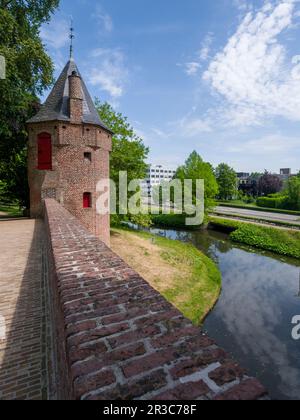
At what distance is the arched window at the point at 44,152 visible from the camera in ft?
47.7

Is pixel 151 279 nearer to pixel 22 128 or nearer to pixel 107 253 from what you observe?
pixel 107 253

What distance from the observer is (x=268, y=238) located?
24219mm

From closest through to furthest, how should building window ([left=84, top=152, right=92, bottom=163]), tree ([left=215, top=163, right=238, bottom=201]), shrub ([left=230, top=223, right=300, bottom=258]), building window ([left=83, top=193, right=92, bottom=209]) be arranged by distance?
building window ([left=84, top=152, right=92, bottom=163]) < building window ([left=83, top=193, right=92, bottom=209]) < shrub ([left=230, top=223, right=300, bottom=258]) < tree ([left=215, top=163, right=238, bottom=201])

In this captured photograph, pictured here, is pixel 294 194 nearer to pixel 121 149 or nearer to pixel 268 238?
pixel 268 238

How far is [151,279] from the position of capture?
14.0 metres

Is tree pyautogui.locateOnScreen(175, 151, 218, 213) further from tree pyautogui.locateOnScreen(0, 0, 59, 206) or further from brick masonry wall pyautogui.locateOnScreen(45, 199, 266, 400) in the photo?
brick masonry wall pyautogui.locateOnScreen(45, 199, 266, 400)

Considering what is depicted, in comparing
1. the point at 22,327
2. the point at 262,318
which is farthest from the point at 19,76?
the point at 262,318

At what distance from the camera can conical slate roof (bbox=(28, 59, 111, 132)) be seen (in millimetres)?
14648

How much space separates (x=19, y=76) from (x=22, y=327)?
45.4ft

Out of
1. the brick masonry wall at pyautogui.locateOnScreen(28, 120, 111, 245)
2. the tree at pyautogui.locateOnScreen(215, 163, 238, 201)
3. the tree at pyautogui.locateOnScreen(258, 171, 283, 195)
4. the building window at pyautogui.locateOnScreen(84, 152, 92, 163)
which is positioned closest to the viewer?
the brick masonry wall at pyautogui.locateOnScreen(28, 120, 111, 245)

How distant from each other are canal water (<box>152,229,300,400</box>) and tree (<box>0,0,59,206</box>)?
1505 centimetres

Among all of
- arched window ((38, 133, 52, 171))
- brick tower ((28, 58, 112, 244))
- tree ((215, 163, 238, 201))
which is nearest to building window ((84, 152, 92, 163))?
brick tower ((28, 58, 112, 244))

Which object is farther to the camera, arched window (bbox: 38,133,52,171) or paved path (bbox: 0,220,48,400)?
arched window (bbox: 38,133,52,171)

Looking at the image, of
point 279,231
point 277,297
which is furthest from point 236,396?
point 279,231
